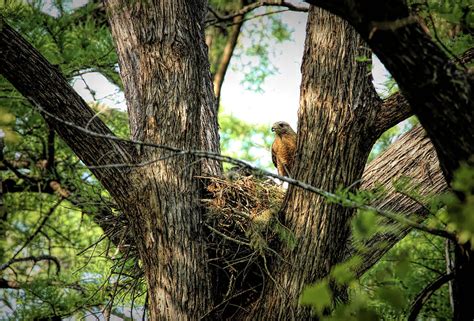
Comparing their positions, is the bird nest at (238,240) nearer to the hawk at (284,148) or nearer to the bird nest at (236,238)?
the bird nest at (236,238)

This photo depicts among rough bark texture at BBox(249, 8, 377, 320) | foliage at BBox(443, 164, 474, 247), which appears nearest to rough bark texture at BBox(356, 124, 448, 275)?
rough bark texture at BBox(249, 8, 377, 320)

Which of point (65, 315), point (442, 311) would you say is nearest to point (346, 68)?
point (65, 315)

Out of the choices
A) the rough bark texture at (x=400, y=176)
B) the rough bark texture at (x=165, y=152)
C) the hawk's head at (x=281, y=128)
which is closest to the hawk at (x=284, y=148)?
the hawk's head at (x=281, y=128)

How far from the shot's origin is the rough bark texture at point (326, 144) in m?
3.77

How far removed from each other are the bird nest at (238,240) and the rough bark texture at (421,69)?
156 cm

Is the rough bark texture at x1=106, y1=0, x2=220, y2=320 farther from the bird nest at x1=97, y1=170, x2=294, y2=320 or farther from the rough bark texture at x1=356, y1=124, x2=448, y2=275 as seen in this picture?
the rough bark texture at x1=356, y1=124, x2=448, y2=275

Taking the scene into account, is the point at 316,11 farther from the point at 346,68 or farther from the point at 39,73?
the point at 39,73

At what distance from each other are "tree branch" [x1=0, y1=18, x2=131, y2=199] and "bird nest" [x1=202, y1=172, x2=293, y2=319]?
0.66 metres

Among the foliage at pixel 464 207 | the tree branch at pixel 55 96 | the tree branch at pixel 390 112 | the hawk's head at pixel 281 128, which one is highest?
the hawk's head at pixel 281 128

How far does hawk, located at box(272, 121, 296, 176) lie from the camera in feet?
18.8

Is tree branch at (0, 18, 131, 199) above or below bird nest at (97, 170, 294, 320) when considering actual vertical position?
above

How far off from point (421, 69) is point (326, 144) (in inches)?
56.0

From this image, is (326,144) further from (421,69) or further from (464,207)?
(464,207)

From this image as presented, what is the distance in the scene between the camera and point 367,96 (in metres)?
3.81
